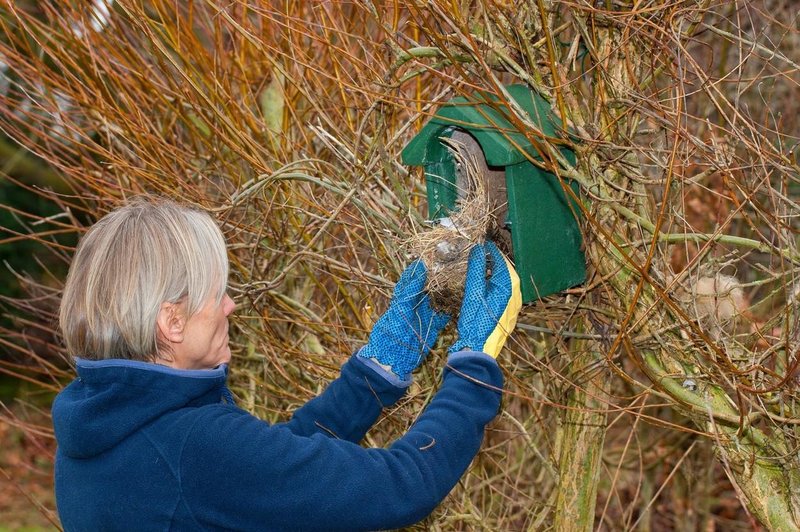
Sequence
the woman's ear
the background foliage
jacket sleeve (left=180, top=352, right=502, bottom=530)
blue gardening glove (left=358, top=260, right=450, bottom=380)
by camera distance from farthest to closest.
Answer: blue gardening glove (left=358, top=260, right=450, bottom=380)
the background foliage
the woman's ear
jacket sleeve (left=180, top=352, right=502, bottom=530)

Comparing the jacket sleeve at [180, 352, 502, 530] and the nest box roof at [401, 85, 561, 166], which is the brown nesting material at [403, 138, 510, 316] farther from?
the jacket sleeve at [180, 352, 502, 530]

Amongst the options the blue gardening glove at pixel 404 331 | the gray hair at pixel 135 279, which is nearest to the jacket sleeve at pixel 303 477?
the gray hair at pixel 135 279

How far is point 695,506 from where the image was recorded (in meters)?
4.81

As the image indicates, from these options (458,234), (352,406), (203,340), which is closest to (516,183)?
(458,234)

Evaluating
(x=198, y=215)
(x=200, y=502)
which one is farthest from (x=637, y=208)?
(x=200, y=502)

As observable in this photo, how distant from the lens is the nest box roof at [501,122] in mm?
2170

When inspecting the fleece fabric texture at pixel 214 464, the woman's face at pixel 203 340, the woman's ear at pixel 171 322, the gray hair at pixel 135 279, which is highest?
the gray hair at pixel 135 279

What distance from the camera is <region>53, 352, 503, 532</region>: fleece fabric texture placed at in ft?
6.01

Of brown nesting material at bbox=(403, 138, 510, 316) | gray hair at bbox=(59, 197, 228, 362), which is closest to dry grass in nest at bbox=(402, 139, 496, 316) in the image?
brown nesting material at bbox=(403, 138, 510, 316)

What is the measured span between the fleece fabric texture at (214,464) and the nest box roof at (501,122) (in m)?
0.64

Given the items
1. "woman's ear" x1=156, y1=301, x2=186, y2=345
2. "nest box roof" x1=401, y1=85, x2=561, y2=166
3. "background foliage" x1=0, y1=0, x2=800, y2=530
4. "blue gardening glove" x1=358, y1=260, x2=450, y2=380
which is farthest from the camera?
"blue gardening glove" x1=358, y1=260, x2=450, y2=380

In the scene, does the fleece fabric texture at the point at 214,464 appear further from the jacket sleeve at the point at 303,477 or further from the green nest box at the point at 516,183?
the green nest box at the point at 516,183

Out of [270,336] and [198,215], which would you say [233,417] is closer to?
[198,215]

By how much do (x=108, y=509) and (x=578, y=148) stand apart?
132 cm
